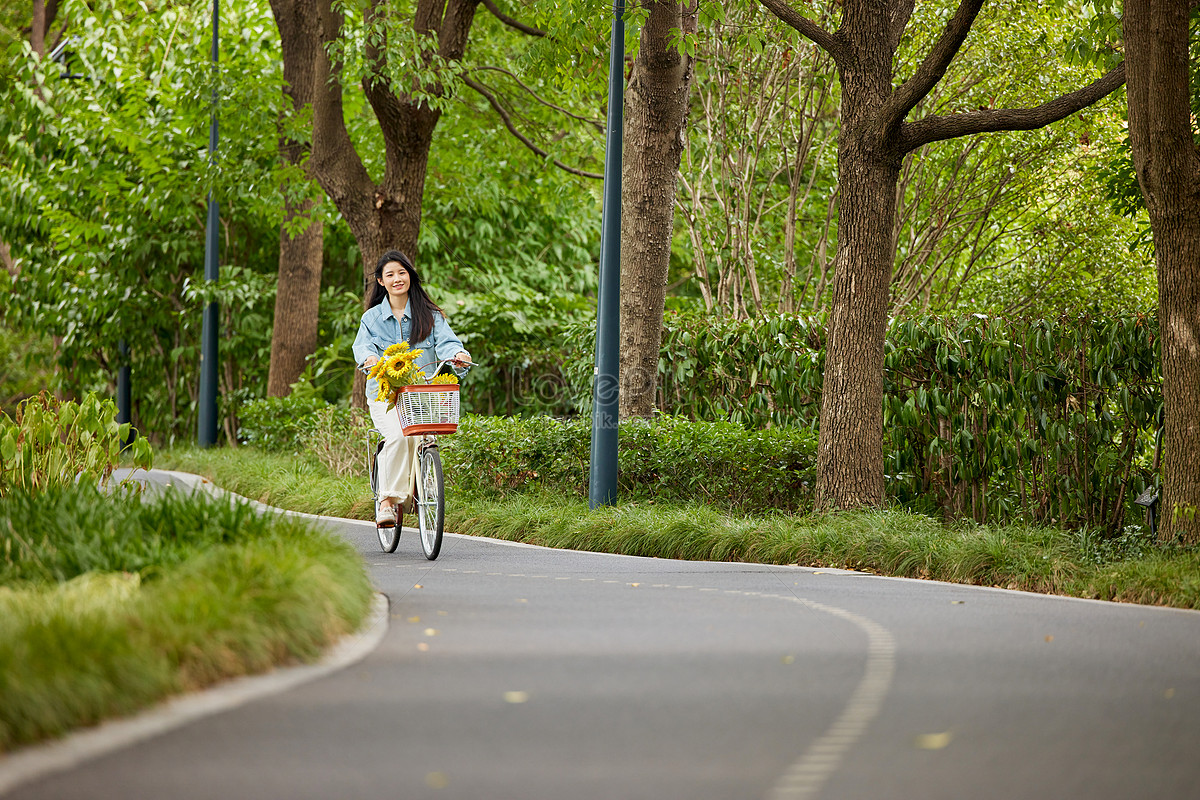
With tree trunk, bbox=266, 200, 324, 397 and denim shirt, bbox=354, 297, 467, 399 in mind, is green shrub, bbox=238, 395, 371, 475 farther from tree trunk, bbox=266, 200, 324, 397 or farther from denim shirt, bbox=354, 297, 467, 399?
denim shirt, bbox=354, 297, 467, 399

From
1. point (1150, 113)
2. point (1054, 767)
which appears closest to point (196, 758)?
point (1054, 767)

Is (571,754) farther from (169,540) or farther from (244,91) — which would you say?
(244,91)

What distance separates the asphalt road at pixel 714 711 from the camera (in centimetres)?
343

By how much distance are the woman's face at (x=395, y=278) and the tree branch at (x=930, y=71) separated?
12.2ft

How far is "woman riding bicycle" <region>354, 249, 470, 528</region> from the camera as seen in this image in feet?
29.3

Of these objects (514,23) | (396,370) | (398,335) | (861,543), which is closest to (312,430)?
(514,23)

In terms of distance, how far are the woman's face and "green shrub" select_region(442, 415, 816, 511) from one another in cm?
300

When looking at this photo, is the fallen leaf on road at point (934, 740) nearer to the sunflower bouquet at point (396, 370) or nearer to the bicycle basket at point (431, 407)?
the bicycle basket at point (431, 407)

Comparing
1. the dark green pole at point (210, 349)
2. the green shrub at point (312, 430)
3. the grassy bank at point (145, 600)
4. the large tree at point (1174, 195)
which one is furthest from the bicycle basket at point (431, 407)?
the dark green pole at point (210, 349)

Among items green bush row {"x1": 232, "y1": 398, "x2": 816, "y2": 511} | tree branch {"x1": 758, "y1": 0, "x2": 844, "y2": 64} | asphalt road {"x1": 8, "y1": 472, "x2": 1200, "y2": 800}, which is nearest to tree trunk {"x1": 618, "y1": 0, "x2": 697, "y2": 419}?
green bush row {"x1": 232, "y1": 398, "x2": 816, "y2": 511}

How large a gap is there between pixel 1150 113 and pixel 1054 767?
18.3 feet

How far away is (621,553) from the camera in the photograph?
9.55 m

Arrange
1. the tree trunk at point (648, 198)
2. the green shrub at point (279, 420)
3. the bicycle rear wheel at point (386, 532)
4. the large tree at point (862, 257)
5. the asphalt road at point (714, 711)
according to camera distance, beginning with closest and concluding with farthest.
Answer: the asphalt road at point (714, 711) < the bicycle rear wheel at point (386, 532) < the large tree at point (862, 257) < the tree trunk at point (648, 198) < the green shrub at point (279, 420)

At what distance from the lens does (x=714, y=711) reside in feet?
13.7
